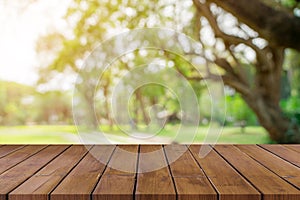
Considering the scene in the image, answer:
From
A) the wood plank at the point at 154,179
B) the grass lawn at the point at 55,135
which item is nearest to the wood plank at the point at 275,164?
the wood plank at the point at 154,179

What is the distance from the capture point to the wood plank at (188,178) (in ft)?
2.65

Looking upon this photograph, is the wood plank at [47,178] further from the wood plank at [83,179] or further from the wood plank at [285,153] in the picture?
the wood plank at [285,153]

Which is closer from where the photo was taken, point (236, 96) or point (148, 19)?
point (148, 19)

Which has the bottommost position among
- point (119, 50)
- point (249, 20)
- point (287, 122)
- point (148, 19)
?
point (287, 122)

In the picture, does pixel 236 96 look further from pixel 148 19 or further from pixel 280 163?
pixel 280 163

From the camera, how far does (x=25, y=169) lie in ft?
3.52

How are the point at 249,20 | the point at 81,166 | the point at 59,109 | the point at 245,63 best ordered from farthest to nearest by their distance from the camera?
the point at 59,109 → the point at 245,63 → the point at 249,20 → the point at 81,166

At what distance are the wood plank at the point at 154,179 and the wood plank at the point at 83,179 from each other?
0.11 m

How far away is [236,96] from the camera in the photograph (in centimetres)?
557

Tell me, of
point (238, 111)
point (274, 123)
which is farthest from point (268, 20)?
point (238, 111)

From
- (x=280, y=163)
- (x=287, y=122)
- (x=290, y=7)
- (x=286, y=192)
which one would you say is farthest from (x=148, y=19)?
(x=286, y=192)

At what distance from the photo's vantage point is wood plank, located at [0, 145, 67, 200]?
892mm

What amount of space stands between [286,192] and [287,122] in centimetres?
429

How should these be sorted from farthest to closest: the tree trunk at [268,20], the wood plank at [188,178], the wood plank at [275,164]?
the tree trunk at [268,20] → the wood plank at [275,164] → the wood plank at [188,178]
